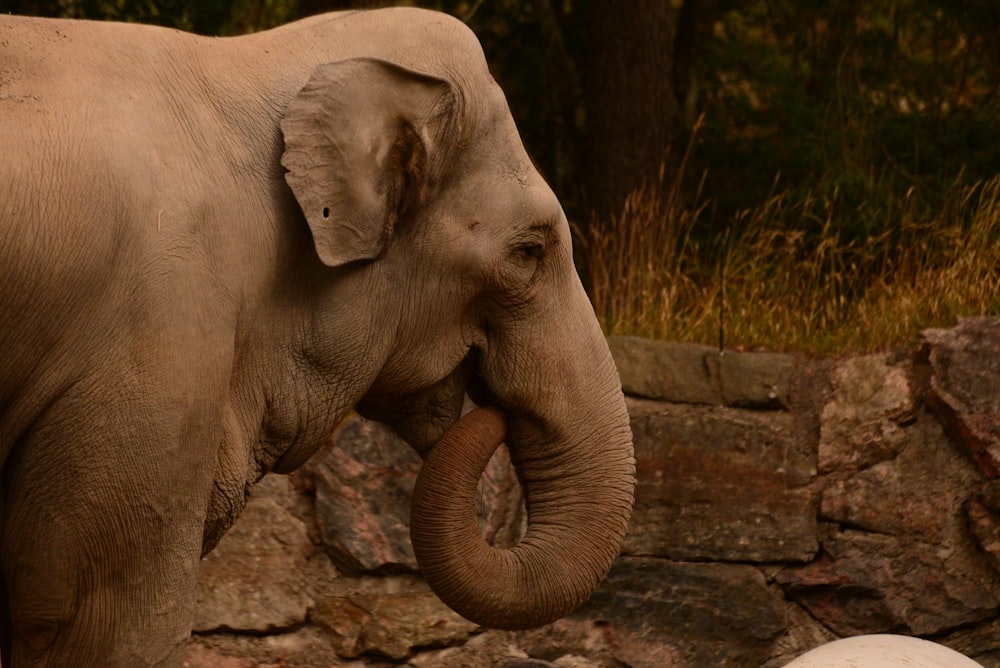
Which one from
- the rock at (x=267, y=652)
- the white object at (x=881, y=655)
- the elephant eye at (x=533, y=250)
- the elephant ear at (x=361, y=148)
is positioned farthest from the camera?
the rock at (x=267, y=652)

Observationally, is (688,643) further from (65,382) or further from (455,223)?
(65,382)

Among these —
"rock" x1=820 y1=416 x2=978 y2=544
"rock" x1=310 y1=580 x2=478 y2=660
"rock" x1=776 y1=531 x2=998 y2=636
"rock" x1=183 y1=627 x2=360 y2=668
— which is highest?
"rock" x1=820 y1=416 x2=978 y2=544

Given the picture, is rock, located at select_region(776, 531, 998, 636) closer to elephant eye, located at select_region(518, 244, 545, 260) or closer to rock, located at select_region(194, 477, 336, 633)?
rock, located at select_region(194, 477, 336, 633)

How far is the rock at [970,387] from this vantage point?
201 inches

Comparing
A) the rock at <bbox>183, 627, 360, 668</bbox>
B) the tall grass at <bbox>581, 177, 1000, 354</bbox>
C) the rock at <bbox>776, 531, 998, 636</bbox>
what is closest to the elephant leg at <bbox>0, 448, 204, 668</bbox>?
the rock at <bbox>183, 627, 360, 668</bbox>

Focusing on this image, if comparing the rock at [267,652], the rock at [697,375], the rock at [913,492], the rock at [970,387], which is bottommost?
the rock at [267,652]

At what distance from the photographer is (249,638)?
5055 millimetres

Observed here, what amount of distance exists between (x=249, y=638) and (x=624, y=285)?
2258mm

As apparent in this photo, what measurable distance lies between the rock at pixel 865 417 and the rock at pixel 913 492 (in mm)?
43

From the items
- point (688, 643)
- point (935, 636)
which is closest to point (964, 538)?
point (935, 636)

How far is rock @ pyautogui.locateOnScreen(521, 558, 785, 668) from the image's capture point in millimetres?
5191

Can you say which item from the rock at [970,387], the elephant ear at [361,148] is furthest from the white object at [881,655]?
the elephant ear at [361,148]

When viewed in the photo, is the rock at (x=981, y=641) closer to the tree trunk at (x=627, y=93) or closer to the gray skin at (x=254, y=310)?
the gray skin at (x=254, y=310)

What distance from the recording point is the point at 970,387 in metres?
5.14
